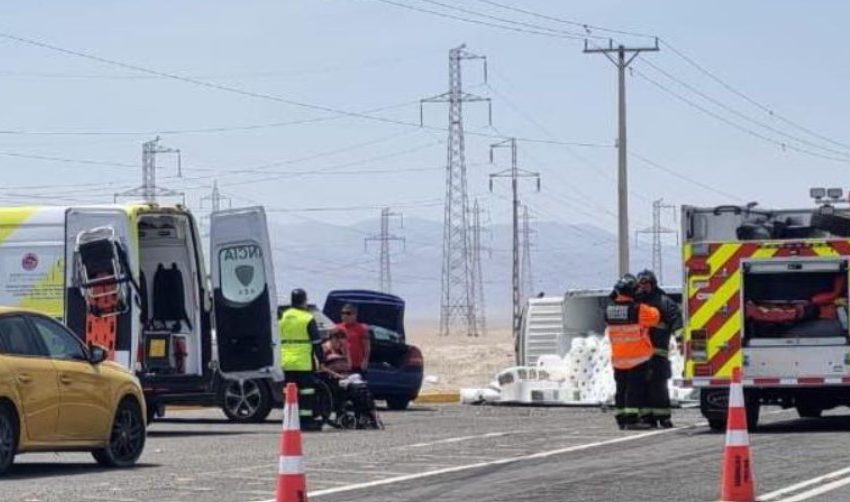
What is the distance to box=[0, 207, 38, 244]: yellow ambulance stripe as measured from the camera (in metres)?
24.9

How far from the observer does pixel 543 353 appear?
117 ft

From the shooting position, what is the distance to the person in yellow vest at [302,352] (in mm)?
25156

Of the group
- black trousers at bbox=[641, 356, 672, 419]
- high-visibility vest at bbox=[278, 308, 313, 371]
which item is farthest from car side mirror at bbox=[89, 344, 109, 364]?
black trousers at bbox=[641, 356, 672, 419]

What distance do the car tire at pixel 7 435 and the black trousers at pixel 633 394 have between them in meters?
9.07

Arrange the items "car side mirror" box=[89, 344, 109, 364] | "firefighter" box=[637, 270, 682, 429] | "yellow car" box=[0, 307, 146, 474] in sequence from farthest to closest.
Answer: "firefighter" box=[637, 270, 682, 429]
"car side mirror" box=[89, 344, 109, 364]
"yellow car" box=[0, 307, 146, 474]

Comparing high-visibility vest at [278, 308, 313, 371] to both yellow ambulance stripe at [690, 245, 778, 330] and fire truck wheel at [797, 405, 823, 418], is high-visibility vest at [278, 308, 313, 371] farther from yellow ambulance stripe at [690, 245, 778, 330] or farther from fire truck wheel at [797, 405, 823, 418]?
fire truck wheel at [797, 405, 823, 418]

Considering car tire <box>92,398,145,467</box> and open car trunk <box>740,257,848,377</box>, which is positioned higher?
open car trunk <box>740,257,848,377</box>

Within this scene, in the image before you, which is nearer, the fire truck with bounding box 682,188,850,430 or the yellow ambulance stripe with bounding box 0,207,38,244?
the fire truck with bounding box 682,188,850,430

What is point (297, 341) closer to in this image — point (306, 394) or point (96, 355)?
point (306, 394)

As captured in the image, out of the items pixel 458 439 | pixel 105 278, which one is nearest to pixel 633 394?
pixel 458 439

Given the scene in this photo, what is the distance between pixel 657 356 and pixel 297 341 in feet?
14.4

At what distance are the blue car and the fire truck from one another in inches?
316

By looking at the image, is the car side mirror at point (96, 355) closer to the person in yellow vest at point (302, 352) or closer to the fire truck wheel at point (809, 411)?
the person in yellow vest at point (302, 352)

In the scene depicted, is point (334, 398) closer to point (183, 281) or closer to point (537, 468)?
point (183, 281)
